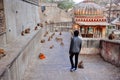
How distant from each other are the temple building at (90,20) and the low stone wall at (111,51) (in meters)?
4.59

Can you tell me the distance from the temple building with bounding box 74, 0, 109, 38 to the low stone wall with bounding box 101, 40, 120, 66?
459cm

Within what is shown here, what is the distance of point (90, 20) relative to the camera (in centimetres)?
1445

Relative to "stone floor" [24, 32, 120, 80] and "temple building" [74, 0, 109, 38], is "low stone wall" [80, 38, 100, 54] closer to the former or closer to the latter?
"stone floor" [24, 32, 120, 80]

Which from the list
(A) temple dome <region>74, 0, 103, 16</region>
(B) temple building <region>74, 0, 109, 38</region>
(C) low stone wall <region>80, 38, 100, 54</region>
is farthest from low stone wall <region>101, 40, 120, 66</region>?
(A) temple dome <region>74, 0, 103, 16</region>

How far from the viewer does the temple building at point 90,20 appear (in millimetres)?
13938

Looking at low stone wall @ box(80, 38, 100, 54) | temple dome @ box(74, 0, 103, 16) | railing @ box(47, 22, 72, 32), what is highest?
temple dome @ box(74, 0, 103, 16)

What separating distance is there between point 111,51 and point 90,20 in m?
6.57

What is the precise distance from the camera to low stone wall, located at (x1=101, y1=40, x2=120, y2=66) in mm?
7656

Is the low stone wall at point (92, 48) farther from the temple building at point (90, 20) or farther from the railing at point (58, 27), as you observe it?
the railing at point (58, 27)

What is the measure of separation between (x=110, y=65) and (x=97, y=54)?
1.92 m

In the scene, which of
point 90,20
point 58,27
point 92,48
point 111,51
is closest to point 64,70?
point 111,51

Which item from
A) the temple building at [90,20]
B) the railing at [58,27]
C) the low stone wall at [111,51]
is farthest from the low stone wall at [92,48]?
the railing at [58,27]

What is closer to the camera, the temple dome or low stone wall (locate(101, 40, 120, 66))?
low stone wall (locate(101, 40, 120, 66))

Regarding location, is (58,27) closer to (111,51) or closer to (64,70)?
(111,51)
